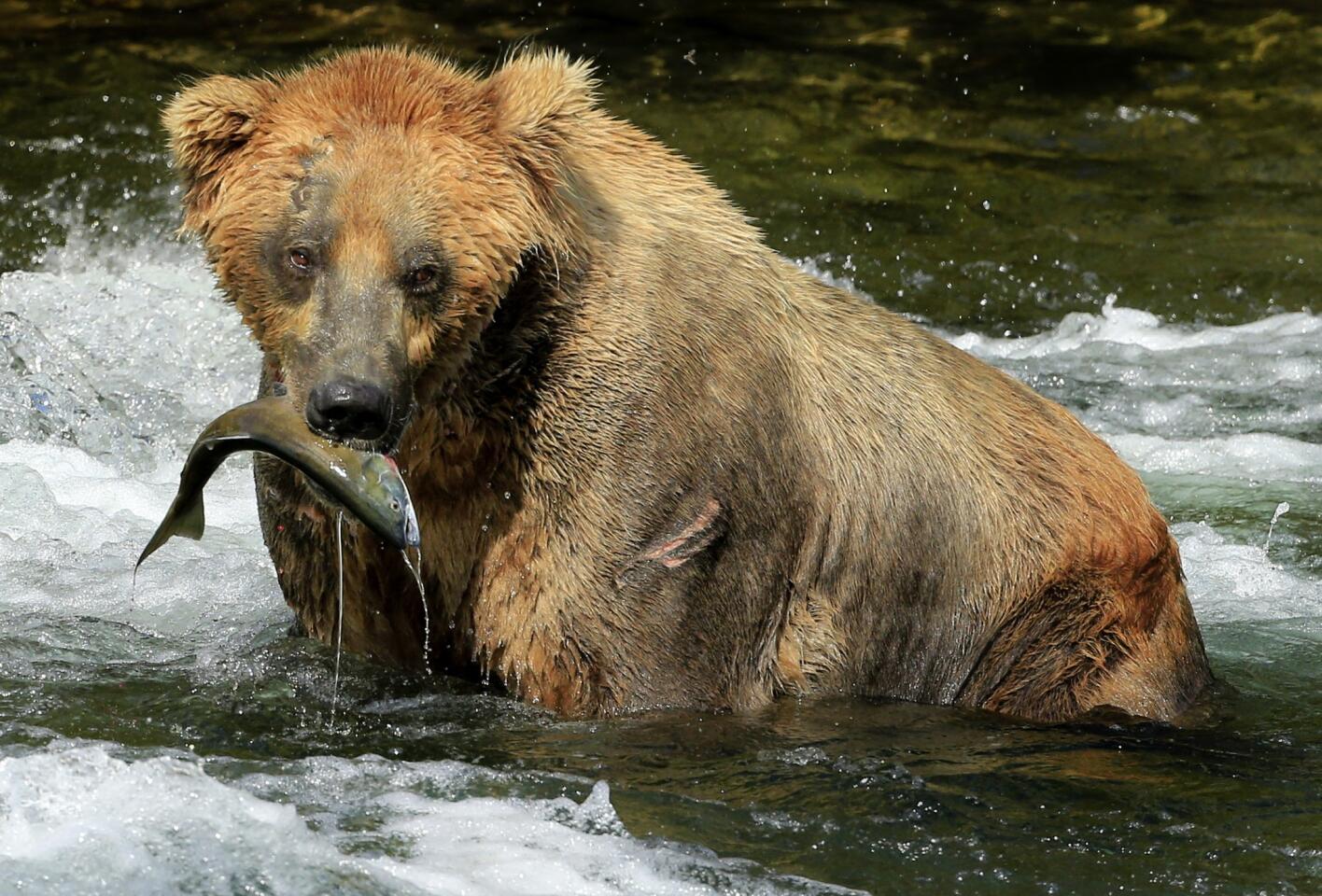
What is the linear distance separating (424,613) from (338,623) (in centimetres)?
27

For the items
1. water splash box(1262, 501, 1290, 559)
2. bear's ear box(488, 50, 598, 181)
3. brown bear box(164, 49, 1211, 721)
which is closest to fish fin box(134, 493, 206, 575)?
brown bear box(164, 49, 1211, 721)

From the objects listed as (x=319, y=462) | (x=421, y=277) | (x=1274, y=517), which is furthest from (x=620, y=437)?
(x=1274, y=517)

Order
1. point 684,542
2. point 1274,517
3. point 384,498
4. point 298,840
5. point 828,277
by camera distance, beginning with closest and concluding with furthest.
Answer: point 298,840, point 384,498, point 684,542, point 1274,517, point 828,277

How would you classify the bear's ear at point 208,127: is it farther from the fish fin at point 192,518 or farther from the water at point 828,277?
the water at point 828,277

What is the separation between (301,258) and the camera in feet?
16.2

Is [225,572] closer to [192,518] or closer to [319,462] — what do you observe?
[192,518]

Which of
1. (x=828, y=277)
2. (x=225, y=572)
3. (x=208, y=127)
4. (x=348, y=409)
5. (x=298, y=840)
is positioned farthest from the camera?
(x=828, y=277)

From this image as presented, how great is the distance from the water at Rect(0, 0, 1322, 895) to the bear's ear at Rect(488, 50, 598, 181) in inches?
64.7

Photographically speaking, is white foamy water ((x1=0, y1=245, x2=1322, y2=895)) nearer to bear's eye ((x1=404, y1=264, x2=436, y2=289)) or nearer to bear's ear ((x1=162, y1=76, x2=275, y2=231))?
bear's eye ((x1=404, y1=264, x2=436, y2=289))

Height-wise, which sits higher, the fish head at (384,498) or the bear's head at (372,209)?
the bear's head at (372,209)

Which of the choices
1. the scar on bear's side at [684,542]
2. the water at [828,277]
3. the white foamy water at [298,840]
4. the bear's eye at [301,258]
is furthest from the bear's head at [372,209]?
the water at [828,277]

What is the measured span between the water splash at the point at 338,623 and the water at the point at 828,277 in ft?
0.15

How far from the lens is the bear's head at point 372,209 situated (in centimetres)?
488

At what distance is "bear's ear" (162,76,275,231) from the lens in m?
5.07
